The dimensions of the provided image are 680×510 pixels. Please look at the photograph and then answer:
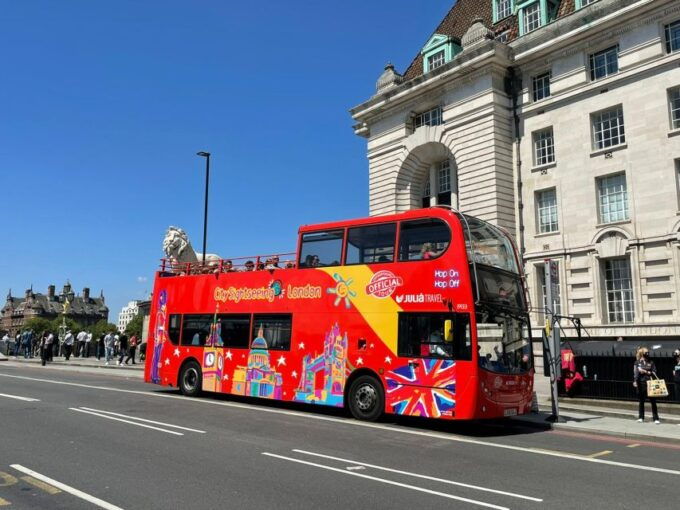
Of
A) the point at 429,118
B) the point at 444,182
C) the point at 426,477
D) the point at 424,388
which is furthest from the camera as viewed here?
the point at 444,182

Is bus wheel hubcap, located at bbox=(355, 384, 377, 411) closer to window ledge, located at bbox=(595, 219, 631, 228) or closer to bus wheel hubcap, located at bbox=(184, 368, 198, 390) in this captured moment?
bus wheel hubcap, located at bbox=(184, 368, 198, 390)

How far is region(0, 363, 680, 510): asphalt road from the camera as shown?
5984 millimetres

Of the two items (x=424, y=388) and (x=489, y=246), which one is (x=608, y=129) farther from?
(x=424, y=388)

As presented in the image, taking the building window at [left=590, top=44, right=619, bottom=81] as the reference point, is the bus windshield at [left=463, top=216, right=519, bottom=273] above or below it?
below

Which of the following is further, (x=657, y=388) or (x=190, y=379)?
(x=190, y=379)

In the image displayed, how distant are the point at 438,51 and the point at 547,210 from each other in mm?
11212

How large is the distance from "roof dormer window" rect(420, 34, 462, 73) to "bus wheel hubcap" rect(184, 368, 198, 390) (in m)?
20.8

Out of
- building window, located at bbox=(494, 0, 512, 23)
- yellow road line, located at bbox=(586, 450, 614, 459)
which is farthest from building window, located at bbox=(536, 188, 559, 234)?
yellow road line, located at bbox=(586, 450, 614, 459)

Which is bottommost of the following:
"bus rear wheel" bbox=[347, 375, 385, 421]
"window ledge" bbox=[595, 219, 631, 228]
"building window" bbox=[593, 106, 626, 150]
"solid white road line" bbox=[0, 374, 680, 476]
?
"solid white road line" bbox=[0, 374, 680, 476]

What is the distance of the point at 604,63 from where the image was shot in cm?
2331

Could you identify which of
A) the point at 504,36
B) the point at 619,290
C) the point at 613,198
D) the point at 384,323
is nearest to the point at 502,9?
the point at 504,36

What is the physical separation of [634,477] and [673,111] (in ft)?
59.4

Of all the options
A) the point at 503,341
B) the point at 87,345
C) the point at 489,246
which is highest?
the point at 489,246

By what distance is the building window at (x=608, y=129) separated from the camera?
22.7 meters
